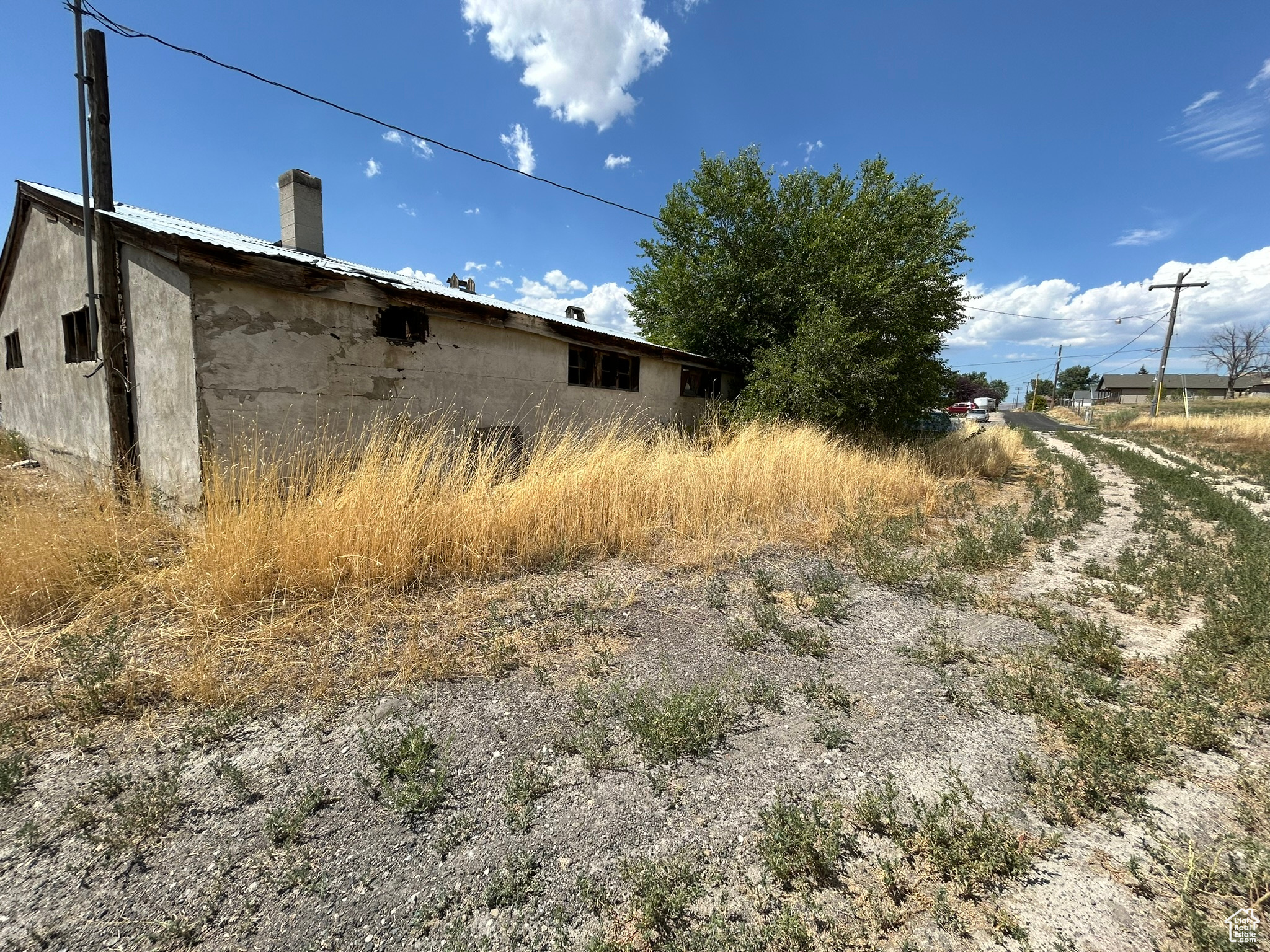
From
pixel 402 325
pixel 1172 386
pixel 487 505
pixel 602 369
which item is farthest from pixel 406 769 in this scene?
pixel 1172 386

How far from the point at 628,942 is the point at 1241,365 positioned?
3200 inches

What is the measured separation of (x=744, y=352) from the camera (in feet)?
44.8

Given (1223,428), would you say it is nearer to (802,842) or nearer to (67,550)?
(802,842)

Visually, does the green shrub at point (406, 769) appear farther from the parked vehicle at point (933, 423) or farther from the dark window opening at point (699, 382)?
the parked vehicle at point (933, 423)

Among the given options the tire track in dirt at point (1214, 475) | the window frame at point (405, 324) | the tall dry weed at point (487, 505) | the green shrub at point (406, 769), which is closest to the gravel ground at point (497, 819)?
the green shrub at point (406, 769)

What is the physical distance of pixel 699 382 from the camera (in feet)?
44.6

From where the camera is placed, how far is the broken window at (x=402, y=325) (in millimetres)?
6289

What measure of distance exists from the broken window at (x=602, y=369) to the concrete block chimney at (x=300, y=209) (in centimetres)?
505

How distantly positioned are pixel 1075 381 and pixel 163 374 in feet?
344

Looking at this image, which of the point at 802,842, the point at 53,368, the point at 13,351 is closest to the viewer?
the point at 802,842

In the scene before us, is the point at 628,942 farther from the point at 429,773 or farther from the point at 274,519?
the point at 274,519

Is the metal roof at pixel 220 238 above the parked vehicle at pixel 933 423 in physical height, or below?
above

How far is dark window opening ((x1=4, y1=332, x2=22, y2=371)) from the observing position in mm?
8891

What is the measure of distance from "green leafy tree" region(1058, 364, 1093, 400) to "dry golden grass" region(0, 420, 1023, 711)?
95993mm
